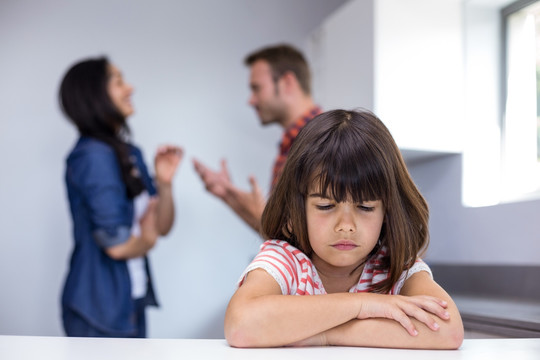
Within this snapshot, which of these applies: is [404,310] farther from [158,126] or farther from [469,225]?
[158,126]

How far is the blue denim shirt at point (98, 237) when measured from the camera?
71.2 inches

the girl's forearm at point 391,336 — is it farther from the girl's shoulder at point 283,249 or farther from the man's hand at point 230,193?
→ the man's hand at point 230,193

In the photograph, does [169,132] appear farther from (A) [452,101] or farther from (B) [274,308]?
(B) [274,308]

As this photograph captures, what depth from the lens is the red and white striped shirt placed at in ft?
3.16

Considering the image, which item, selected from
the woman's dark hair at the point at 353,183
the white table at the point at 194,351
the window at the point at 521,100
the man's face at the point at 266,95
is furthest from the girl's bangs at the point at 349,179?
the man's face at the point at 266,95

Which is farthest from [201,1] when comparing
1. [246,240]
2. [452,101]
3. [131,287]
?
[131,287]

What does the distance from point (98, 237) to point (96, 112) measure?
0.43m

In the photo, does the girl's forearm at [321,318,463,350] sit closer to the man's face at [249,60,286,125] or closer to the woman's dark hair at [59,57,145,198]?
the woman's dark hair at [59,57,145,198]

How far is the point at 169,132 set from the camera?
2961mm

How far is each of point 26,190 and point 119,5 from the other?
102 cm

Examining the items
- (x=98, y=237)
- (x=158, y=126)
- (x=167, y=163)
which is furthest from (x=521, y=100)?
(x=158, y=126)

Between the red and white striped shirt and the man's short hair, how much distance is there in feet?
4.67

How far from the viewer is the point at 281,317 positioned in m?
0.81

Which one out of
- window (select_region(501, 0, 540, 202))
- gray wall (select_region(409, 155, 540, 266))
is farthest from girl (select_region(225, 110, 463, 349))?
window (select_region(501, 0, 540, 202))
